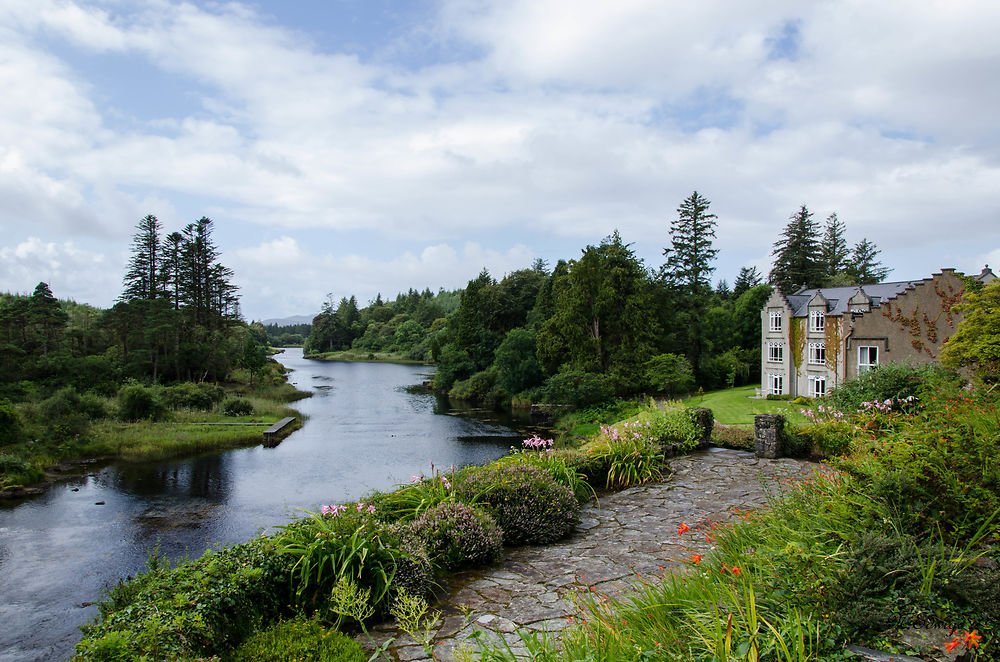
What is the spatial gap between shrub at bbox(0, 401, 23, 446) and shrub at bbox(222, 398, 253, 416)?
32.9ft

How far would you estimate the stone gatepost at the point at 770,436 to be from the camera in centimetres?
795

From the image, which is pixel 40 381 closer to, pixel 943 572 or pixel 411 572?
pixel 411 572

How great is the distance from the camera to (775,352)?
27.3m

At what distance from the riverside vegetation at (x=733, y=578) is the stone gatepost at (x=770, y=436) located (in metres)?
→ 3.92

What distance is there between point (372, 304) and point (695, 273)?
100 metres

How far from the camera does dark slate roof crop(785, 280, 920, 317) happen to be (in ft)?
72.7

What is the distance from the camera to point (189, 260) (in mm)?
39656

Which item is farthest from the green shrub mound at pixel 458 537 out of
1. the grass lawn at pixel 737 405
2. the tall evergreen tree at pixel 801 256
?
the tall evergreen tree at pixel 801 256

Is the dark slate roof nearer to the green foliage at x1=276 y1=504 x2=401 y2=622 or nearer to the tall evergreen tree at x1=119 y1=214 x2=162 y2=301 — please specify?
the green foliage at x1=276 y1=504 x2=401 y2=622

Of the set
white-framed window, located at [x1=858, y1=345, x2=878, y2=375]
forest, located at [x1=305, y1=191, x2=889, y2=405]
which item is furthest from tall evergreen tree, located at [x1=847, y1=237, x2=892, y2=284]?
white-framed window, located at [x1=858, y1=345, x2=878, y2=375]

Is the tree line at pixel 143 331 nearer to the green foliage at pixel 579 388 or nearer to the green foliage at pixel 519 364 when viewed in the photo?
the green foliage at pixel 519 364

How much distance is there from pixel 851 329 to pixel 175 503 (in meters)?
25.4

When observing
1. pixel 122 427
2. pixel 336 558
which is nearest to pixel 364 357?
pixel 122 427

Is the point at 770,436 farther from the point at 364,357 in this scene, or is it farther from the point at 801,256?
the point at 364,357
